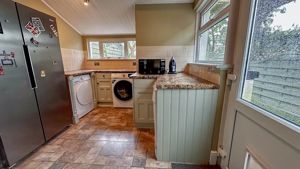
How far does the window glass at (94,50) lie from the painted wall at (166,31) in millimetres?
1719

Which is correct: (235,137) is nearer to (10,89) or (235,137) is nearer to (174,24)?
(174,24)

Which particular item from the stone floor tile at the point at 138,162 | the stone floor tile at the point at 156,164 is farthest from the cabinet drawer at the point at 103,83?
the stone floor tile at the point at 156,164

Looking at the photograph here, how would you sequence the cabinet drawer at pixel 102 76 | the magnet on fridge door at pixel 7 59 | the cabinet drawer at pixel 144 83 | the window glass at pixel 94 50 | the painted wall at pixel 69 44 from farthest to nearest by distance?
Answer: the window glass at pixel 94 50
the cabinet drawer at pixel 102 76
the painted wall at pixel 69 44
the cabinet drawer at pixel 144 83
the magnet on fridge door at pixel 7 59

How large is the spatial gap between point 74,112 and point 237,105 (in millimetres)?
2671

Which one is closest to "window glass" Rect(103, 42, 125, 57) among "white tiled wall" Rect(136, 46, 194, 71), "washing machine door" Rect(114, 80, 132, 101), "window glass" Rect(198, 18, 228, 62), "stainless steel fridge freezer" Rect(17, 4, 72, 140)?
"washing machine door" Rect(114, 80, 132, 101)

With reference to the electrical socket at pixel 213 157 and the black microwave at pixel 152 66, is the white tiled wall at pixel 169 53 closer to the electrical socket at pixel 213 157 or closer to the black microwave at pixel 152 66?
the black microwave at pixel 152 66

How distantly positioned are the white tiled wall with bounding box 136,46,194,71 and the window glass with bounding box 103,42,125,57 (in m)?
1.25

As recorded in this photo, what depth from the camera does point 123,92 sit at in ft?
10.8

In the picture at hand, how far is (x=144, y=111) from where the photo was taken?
7.71ft

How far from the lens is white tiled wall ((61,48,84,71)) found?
120 inches

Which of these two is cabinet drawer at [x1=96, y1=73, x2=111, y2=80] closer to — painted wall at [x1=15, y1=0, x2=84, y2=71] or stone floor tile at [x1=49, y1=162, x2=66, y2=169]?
painted wall at [x1=15, y1=0, x2=84, y2=71]

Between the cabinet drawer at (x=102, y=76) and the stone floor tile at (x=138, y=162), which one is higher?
the cabinet drawer at (x=102, y=76)

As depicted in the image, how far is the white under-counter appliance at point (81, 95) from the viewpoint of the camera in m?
2.58

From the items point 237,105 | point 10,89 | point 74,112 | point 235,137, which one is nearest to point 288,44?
point 237,105
